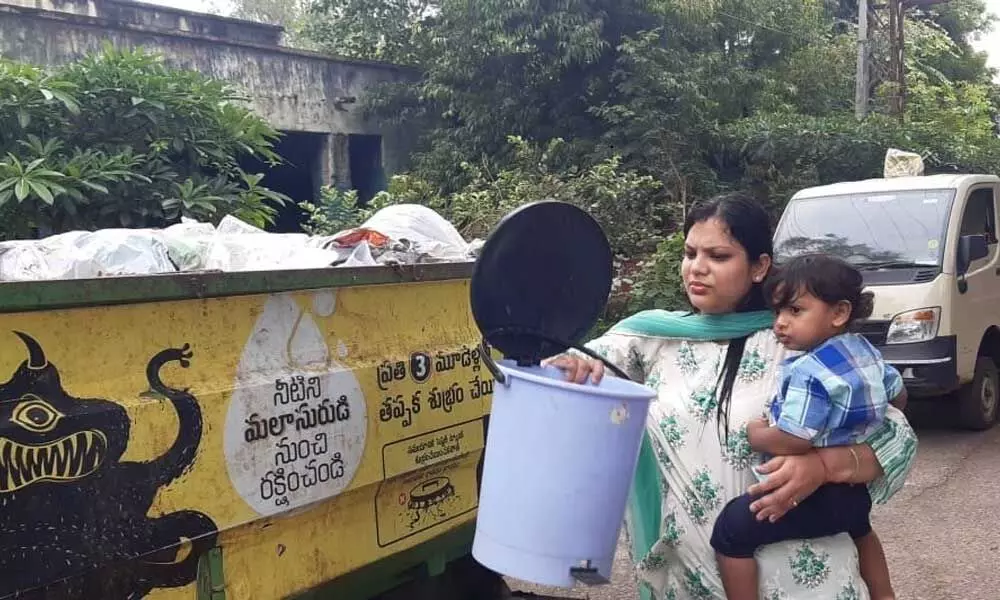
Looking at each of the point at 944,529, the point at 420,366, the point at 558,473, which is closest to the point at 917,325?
the point at 944,529

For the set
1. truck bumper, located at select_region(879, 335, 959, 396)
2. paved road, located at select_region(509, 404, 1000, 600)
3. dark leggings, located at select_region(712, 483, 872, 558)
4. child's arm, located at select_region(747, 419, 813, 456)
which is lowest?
paved road, located at select_region(509, 404, 1000, 600)

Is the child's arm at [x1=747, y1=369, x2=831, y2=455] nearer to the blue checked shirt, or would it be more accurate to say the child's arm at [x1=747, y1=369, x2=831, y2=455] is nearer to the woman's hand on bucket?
the blue checked shirt

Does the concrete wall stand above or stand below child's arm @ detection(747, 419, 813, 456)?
above

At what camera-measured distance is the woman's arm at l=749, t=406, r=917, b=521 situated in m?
1.83

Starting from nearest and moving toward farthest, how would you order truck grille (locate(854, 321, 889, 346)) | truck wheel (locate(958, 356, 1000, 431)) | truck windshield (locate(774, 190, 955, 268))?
truck grille (locate(854, 321, 889, 346))
truck windshield (locate(774, 190, 955, 268))
truck wheel (locate(958, 356, 1000, 431))

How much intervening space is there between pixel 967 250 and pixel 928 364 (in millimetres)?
947

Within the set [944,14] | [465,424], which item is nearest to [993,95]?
[944,14]

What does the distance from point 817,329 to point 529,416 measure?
66cm

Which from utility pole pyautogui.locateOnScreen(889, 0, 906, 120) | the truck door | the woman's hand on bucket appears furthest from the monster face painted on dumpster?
utility pole pyautogui.locateOnScreen(889, 0, 906, 120)

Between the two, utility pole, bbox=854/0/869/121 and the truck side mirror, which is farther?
utility pole, bbox=854/0/869/121

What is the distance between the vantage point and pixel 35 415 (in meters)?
1.68

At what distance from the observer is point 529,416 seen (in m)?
1.75

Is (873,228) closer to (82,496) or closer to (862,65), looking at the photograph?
(82,496)

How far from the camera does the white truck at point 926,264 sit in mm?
6695
